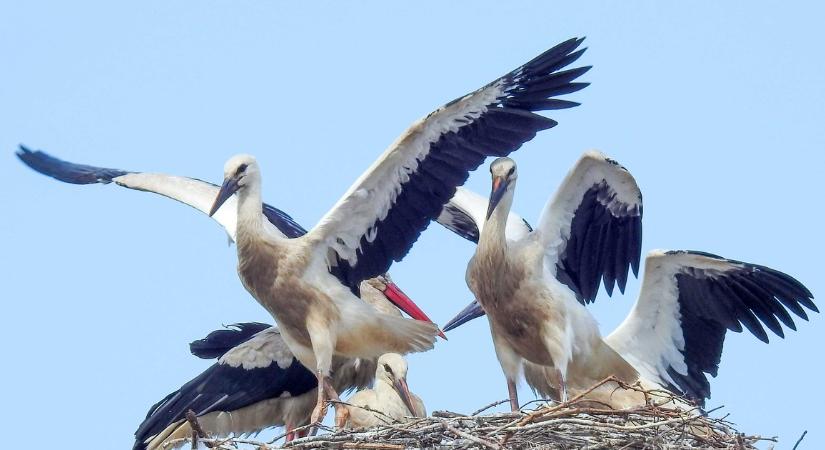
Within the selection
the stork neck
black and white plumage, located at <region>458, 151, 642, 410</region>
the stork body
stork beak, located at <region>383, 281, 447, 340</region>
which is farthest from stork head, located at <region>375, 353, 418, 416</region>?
stork beak, located at <region>383, 281, 447, 340</region>

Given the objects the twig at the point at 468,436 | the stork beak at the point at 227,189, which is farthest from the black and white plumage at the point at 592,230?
the twig at the point at 468,436

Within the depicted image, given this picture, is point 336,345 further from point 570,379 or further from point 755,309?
point 755,309

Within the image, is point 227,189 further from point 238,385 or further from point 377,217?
point 238,385

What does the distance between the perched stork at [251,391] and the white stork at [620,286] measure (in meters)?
1.07

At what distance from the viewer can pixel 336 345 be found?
10422 millimetres

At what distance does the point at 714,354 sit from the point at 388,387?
6.38 ft

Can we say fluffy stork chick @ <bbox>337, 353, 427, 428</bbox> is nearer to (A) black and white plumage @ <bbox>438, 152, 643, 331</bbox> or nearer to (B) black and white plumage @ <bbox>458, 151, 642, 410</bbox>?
(B) black and white plumage @ <bbox>458, 151, 642, 410</bbox>

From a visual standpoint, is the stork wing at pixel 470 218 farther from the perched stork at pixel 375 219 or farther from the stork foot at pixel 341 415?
the stork foot at pixel 341 415

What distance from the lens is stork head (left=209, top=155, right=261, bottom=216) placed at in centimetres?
1028

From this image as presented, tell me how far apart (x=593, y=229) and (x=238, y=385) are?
2184mm

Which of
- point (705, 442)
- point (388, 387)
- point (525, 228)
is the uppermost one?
point (525, 228)

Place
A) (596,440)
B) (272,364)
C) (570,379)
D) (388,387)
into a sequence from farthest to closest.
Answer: (272,364), (570,379), (388,387), (596,440)

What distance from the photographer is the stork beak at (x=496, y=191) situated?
32.7ft

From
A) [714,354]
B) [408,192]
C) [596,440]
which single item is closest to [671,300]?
[714,354]
